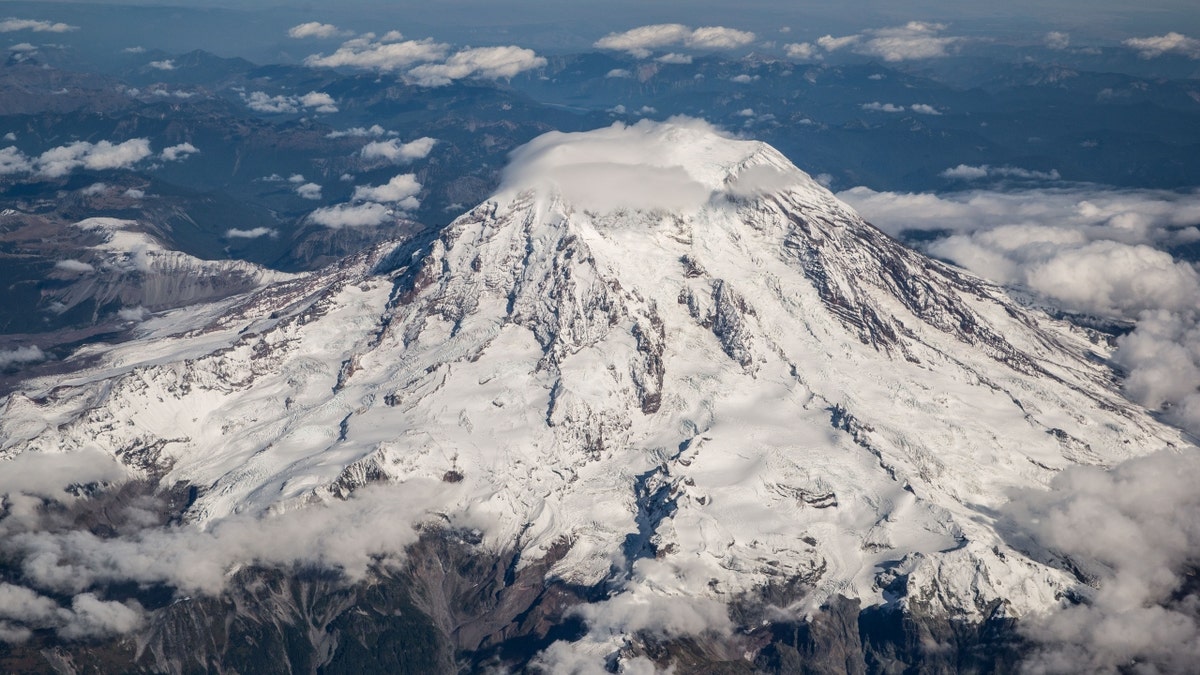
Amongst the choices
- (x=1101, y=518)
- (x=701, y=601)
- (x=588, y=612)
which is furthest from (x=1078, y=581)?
(x=588, y=612)

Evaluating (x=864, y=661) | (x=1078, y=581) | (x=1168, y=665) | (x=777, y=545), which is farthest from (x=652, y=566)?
(x=1168, y=665)

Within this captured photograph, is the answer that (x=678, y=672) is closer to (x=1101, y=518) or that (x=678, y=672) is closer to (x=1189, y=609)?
(x=1101, y=518)

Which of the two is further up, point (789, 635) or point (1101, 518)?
point (1101, 518)

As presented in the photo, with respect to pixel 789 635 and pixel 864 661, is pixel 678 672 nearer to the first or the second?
pixel 789 635

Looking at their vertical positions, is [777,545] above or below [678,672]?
above

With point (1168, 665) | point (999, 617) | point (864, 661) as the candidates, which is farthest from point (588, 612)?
point (1168, 665)

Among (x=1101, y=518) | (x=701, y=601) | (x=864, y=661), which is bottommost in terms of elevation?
(x=864, y=661)

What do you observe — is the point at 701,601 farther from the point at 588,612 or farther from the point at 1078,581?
the point at 1078,581
